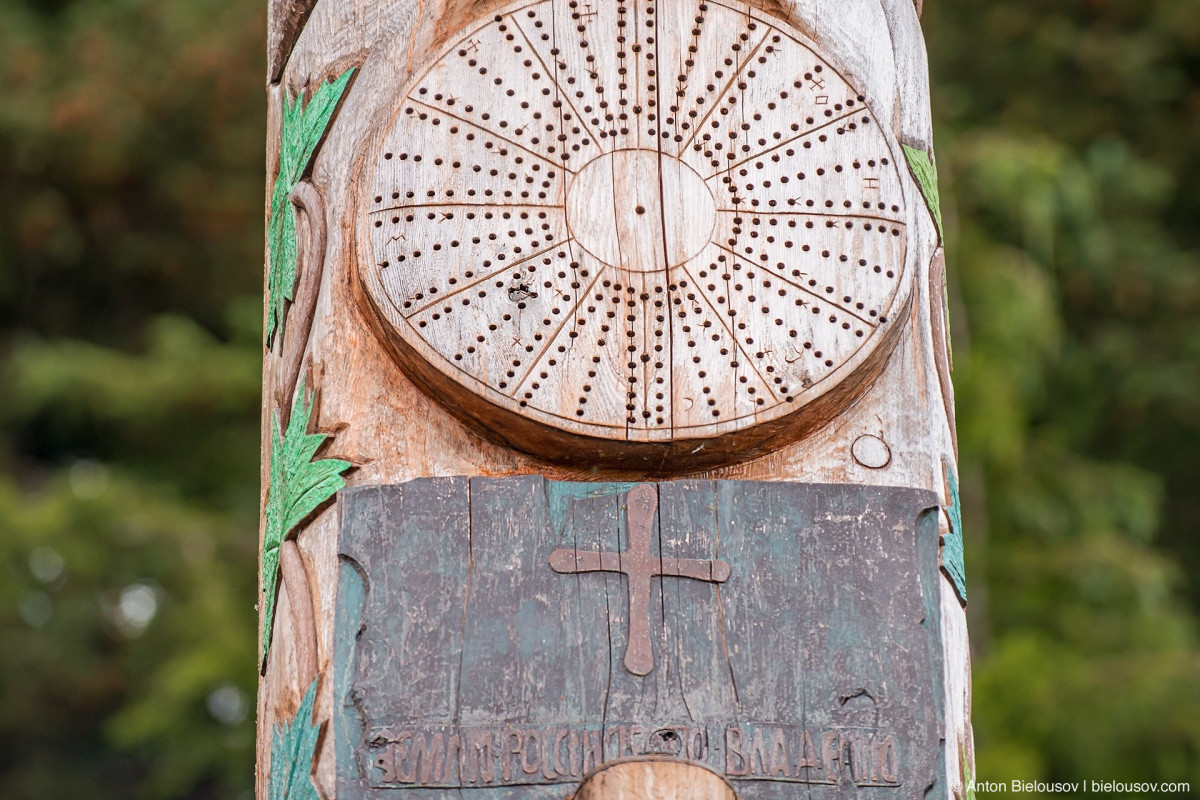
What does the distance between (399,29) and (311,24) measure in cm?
28

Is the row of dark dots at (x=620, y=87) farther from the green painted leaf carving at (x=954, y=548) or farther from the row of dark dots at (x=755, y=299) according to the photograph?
the green painted leaf carving at (x=954, y=548)

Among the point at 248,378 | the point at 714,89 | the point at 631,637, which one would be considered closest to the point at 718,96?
the point at 714,89

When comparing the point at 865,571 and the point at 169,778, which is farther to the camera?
the point at 169,778

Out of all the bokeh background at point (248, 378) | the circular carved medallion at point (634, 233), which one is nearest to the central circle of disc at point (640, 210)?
the circular carved medallion at point (634, 233)

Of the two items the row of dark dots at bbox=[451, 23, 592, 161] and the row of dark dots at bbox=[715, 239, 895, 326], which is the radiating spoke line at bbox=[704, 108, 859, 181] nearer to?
the row of dark dots at bbox=[715, 239, 895, 326]

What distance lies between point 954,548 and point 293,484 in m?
1.22

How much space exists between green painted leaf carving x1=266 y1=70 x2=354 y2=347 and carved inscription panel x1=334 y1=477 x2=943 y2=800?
667mm

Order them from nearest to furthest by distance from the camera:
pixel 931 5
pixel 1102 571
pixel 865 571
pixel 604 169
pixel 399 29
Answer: pixel 865 571, pixel 604 169, pixel 399 29, pixel 1102 571, pixel 931 5

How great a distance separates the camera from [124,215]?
10.6 metres

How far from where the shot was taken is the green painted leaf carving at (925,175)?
3.49 m

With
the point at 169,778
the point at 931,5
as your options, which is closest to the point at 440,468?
the point at 169,778

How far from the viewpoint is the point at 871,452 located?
3250 mm

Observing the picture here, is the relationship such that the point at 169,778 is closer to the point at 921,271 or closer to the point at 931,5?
the point at 931,5

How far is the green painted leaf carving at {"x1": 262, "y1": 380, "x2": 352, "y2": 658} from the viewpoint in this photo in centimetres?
319
